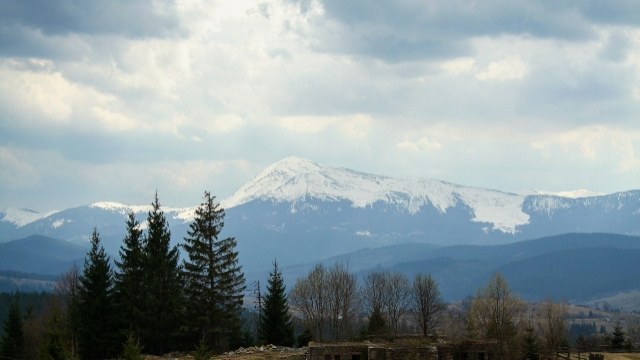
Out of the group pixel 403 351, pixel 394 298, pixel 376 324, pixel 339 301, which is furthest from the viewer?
pixel 394 298

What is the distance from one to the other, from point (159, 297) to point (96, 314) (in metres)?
6.57

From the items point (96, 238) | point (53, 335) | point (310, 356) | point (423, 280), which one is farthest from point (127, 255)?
point (423, 280)

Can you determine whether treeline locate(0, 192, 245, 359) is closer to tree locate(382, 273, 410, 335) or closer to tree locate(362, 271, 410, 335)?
tree locate(382, 273, 410, 335)

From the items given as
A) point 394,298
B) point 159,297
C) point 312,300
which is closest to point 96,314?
point 159,297

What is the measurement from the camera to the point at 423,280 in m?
132

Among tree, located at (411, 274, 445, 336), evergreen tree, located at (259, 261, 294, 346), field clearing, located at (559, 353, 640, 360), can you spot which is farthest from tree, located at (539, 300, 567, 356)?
evergreen tree, located at (259, 261, 294, 346)

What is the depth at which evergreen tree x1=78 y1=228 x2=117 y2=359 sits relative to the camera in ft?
274

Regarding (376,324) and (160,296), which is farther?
(376,324)

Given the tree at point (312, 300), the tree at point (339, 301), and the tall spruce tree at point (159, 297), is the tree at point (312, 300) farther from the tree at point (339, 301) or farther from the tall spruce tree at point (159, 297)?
the tall spruce tree at point (159, 297)

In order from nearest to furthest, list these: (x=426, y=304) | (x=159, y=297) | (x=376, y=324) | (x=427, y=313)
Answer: (x=159, y=297), (x=376, y=324), (x=427, y=313), (x=426, y=304)

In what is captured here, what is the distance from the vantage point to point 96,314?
84688 mm

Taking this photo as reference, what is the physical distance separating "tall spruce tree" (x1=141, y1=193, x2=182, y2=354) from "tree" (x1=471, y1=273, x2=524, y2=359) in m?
33.3

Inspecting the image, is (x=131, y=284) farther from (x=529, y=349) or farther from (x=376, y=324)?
(x=529, y=349)

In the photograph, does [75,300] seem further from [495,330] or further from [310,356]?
[495,330]
